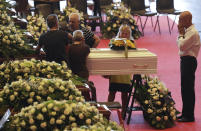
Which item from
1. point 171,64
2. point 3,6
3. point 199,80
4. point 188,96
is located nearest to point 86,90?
point 3,6

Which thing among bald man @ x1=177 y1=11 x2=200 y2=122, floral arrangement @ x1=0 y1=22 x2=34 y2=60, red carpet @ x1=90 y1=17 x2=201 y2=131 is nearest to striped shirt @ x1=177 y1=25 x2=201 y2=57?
bald man @ x1=177 y1=11 x2=200 y2=122

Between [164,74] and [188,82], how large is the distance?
2.69 metres

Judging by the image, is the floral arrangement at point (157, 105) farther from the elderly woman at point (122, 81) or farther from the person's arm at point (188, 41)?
the person's arm at point (188, 41)

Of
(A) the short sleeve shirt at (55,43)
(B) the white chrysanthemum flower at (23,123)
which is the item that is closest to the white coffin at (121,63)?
(A) the short sleeve shirt at (55,43)

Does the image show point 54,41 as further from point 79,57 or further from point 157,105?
point 157,105

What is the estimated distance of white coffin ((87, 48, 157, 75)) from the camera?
6.16 metres

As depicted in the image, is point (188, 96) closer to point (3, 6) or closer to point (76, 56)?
point (76, 56)

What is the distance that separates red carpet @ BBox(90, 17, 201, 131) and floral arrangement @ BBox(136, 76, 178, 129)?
4.5 inches

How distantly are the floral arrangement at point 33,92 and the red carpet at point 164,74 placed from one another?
4.62ft

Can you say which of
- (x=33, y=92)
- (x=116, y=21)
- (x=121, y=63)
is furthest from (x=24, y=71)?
(x=116, y=21)

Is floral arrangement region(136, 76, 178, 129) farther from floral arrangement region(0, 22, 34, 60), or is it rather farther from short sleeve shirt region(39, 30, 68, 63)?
floral arrangement region(0, 22, 34, 60)

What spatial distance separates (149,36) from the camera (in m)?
13.2

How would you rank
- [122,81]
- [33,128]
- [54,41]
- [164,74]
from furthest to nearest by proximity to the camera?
[164,74] → [122,81] → [54,41] → [33,128]

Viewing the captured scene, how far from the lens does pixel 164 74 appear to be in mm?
9445
